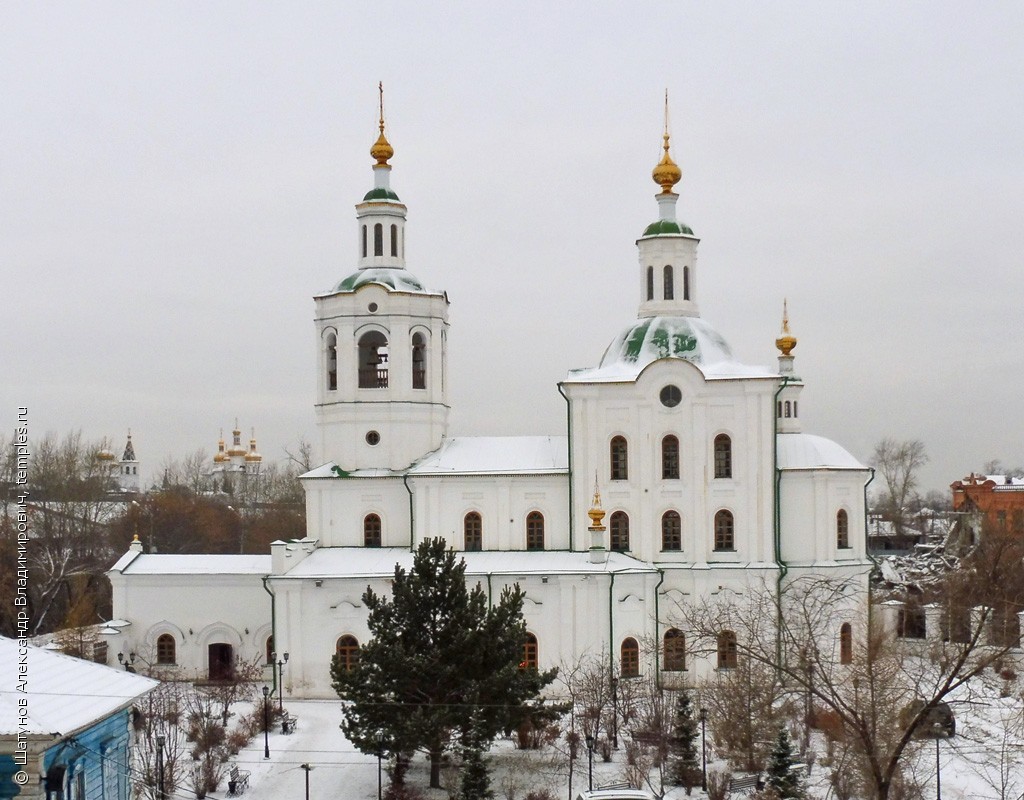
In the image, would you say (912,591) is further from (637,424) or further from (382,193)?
(382,193)

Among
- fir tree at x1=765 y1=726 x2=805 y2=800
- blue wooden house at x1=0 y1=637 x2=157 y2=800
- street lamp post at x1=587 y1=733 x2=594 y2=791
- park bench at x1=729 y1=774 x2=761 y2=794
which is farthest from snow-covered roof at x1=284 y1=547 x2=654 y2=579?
blue wooden house at x1=0 y1=637 x2=157 y2=800

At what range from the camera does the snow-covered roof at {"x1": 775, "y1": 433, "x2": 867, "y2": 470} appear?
28469 millimetres

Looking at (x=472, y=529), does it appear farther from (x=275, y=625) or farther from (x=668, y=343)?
(x=668, y=343)

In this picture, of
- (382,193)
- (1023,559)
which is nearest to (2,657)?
(382,193)

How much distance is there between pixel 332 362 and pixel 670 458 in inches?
340

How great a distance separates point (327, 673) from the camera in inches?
1073

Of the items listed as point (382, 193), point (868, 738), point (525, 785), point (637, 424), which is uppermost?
point (382, 193)

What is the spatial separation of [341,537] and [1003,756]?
627 inches

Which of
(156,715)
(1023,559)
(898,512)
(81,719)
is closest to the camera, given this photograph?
(81,719)

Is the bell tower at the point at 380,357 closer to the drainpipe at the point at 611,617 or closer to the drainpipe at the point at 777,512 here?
the drainpipe at the point at 611,617

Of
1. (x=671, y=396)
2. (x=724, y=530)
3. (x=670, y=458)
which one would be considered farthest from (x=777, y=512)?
(x=671, y=396)

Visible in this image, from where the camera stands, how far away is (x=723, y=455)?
28.2 m

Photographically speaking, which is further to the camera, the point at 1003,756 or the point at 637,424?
the point at 637,424

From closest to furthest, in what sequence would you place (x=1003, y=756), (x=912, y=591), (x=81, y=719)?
(x=81, y=719), (x=1003, y=756), (x=912, y=591)
